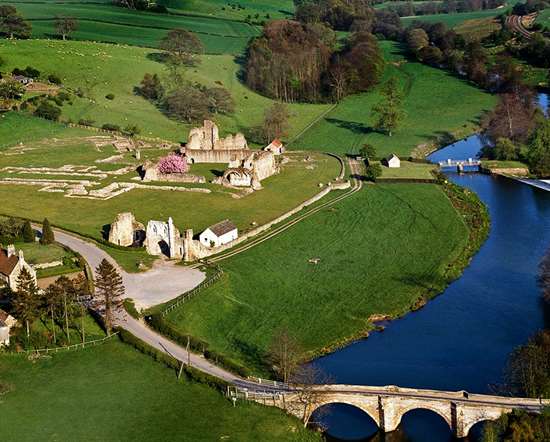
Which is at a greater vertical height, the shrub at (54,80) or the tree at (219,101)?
the shrub at (54,80)

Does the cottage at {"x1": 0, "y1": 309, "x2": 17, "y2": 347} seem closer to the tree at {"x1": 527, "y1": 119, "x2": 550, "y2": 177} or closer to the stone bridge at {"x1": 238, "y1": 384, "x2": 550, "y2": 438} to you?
the stone bridge at {"x1": 238, "y1": 384, "x2": 550, "y2": 438}

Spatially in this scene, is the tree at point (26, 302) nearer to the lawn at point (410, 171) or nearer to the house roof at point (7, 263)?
the house roof at point (7, 263)

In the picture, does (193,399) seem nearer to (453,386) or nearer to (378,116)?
(453,386)

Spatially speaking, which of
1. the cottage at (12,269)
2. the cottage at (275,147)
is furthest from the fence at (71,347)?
the cottage at (275,147)

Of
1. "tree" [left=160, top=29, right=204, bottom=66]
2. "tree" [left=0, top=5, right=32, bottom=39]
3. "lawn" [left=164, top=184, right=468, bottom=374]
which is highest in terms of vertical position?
"tree" [left=0, top=5, right=32, bottom=39]

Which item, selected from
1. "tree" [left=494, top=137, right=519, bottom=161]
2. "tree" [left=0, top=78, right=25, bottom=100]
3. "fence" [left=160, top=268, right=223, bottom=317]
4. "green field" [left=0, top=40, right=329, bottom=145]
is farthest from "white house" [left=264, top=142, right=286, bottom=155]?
"fence" [left=160, top=268, right=223, bottom=317]

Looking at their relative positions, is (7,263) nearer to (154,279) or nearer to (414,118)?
(154,279)
